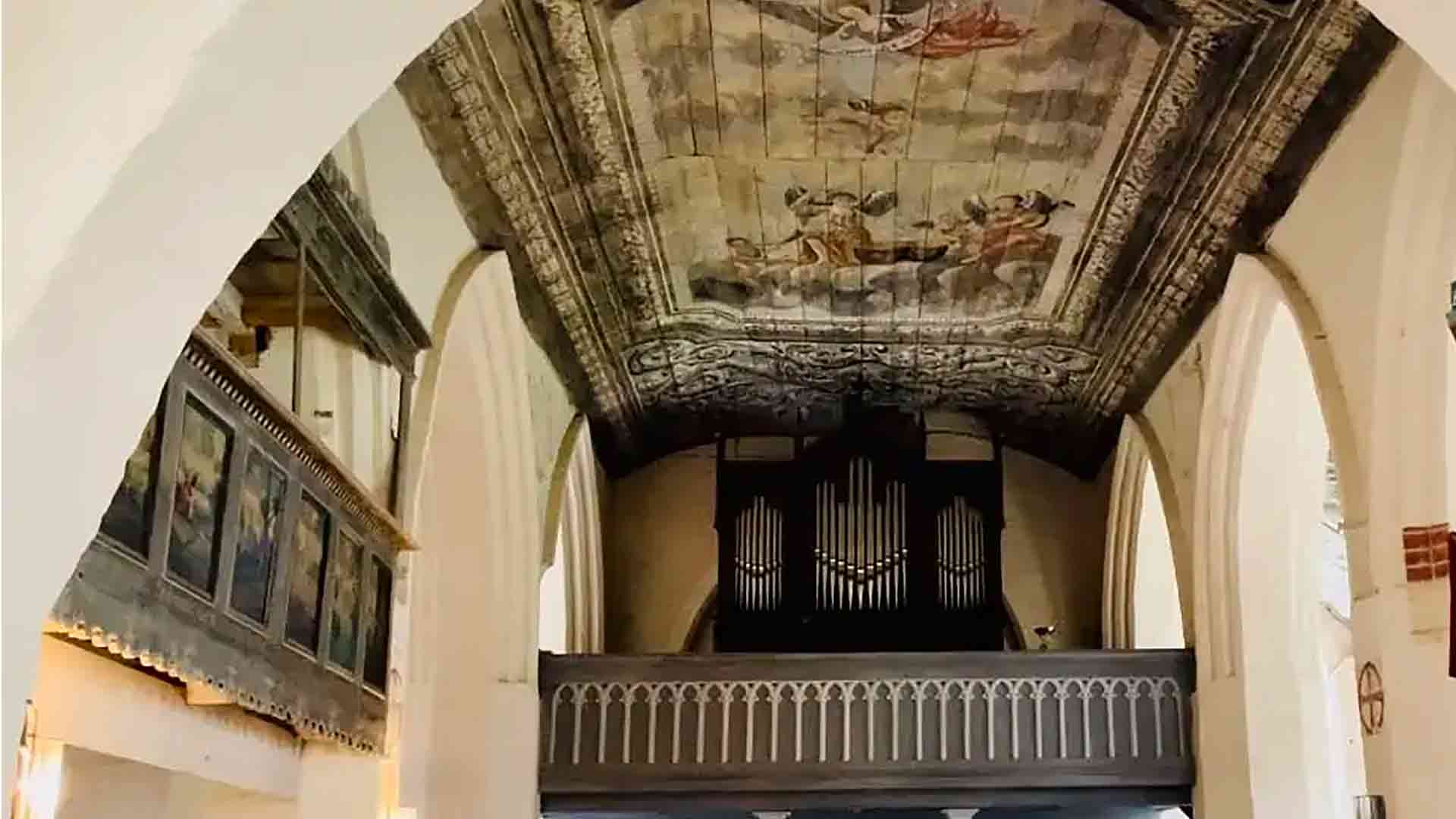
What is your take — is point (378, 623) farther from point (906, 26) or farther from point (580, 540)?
point (580, 540)

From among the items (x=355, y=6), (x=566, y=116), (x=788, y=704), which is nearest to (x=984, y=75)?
(x=566, y=116)

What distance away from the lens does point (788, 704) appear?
10.4 meters

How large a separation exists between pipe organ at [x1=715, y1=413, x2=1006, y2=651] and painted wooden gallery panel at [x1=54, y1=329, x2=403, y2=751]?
6.36m

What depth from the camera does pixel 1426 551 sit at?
6.70m

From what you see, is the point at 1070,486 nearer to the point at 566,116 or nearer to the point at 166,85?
the point at 566,116

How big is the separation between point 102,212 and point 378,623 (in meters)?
4.58

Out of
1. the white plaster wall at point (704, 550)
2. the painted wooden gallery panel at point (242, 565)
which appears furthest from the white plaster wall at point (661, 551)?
the painted wooden gallery panel at point (242, 565)

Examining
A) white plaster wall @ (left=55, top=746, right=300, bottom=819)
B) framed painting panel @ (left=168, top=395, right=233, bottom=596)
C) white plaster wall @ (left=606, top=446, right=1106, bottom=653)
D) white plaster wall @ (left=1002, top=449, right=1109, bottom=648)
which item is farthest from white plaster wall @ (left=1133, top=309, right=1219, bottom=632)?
framed painting panel @ (left=168, top=395, right=233, bottom=596)

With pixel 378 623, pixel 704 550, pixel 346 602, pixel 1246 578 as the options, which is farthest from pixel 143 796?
pixel 704 550

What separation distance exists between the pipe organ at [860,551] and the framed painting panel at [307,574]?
7.08 meters

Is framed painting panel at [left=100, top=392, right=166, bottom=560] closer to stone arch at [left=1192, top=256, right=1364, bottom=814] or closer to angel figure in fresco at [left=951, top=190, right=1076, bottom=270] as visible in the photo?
angel figure in fresco at [left=951, top=190, right=1076, bottom=270]

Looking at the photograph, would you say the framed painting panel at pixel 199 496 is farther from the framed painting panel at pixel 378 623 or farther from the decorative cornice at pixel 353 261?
the framed painting panel at pixel 378 623

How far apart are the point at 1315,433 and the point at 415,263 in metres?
4.99

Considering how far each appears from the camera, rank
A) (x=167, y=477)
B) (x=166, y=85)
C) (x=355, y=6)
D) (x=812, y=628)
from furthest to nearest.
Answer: (x=812, y=628) < (x=167, y=477) < (x=355, y=6) < (x=166, y=85)
